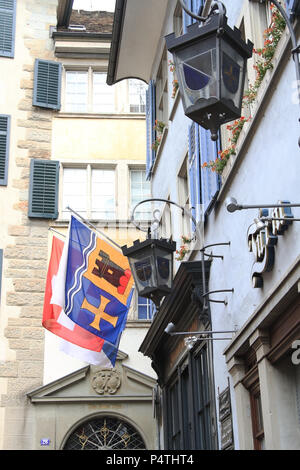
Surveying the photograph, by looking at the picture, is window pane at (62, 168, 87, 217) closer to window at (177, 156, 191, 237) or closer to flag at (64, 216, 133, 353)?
window at (177, 156, 191, 237)

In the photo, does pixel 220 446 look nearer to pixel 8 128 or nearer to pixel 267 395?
pixel 267 395

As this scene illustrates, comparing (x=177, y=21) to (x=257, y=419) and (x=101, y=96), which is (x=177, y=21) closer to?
(x=101, y=96)

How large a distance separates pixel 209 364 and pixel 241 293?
1.75 meters

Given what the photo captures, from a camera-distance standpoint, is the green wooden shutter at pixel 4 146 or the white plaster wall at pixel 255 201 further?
the green wooden shutter at pixel 4 146

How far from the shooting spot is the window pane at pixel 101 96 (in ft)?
63.1

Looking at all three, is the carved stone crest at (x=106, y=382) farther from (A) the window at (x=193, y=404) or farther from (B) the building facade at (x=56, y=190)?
(A) the window at (x=193, y=404)

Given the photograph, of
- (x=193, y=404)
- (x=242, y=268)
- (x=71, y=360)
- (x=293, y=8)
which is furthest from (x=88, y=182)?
(x=293, y=8)

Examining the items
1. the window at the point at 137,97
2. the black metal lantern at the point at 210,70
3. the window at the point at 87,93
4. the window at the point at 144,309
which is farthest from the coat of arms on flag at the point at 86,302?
the window at the point at 137,97

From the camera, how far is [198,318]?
34.8 ft

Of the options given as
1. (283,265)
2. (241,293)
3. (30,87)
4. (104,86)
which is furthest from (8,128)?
(283,265)

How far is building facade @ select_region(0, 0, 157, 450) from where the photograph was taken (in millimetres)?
15906

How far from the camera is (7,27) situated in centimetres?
1958

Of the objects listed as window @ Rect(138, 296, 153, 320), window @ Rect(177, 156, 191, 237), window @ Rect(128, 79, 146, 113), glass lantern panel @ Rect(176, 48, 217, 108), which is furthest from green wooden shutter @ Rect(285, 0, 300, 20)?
window @ Rect(128, 79, 146, 113)

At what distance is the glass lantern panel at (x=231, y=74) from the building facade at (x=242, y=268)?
106 centimetres
